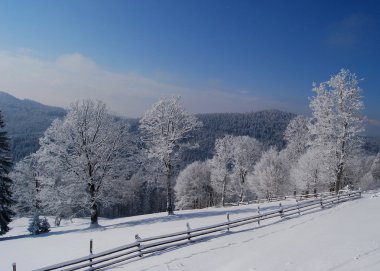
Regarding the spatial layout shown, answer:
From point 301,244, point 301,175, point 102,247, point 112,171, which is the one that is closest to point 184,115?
point 112,171

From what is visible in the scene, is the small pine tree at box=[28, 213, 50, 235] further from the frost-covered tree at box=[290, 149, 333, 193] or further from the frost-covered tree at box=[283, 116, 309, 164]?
the frost-covered tree at box=[283, 116, 309, 164]

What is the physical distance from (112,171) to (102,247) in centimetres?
1267

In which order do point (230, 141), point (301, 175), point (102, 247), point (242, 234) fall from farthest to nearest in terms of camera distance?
point (230, 141) → point (301, 175) → point (102, 247) → point (242, 234)

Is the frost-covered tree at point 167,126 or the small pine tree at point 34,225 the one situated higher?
the frost-covered tree at point 167,126

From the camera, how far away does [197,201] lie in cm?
9594

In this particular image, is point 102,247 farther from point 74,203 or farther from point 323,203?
point 323,203

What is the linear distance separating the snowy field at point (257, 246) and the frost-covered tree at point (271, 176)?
3753cm

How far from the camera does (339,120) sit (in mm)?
40094

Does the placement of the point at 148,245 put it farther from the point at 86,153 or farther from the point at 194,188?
the point at 194,188

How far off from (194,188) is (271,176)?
28124mm

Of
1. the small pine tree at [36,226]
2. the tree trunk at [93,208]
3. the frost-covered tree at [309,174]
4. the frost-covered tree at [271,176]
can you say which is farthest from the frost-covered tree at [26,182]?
the frost-covered tree at [309,174]

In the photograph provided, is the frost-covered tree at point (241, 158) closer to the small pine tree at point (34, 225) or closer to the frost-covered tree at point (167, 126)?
the frost-covered tree at point (167, 126)

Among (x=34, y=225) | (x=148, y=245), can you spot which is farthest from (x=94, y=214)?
(x=148, y=245)

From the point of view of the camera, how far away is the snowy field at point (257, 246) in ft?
49.6
